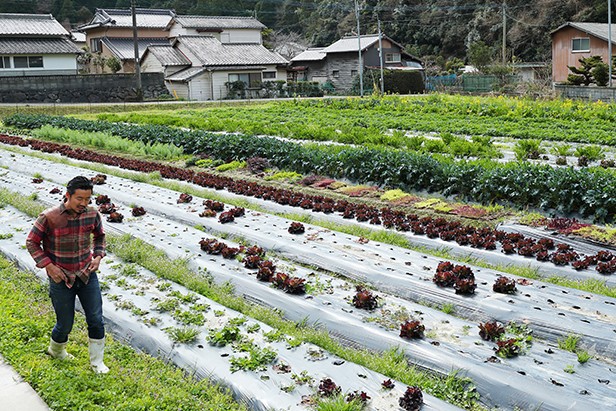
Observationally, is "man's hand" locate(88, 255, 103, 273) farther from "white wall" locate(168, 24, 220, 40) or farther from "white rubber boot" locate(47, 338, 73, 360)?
"white wall" locate(168, 24, 220, 40)

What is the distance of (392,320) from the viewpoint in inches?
217

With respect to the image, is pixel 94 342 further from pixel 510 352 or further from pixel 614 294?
pixel 614 294

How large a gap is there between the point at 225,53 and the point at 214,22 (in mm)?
11061

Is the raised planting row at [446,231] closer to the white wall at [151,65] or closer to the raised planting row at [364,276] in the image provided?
the raised planting row at [364,276]

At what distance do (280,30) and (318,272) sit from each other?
224ft

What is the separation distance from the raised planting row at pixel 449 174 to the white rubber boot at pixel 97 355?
21.0 feet

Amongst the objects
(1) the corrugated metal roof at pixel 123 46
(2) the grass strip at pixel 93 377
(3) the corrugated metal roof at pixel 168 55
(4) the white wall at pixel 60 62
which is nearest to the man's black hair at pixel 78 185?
(2) the grass strip at pixel 93 377

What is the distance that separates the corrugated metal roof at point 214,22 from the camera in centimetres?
5178

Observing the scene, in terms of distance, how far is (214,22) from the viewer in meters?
53.3

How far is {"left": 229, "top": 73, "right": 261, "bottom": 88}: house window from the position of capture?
4312cm

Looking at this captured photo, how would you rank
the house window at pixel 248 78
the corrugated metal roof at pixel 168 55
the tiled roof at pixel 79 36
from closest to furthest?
the house window at pixel 248 78
the corrugated metal roof at pixel 168 55
the tiled roof at pixel 79 36

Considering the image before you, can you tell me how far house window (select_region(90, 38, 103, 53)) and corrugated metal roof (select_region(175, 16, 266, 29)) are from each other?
21.4ft

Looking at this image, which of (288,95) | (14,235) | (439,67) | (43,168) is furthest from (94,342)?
(439,67)

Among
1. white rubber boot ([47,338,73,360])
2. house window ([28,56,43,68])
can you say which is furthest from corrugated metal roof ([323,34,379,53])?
white rubber boot ([47,338,73,360])
